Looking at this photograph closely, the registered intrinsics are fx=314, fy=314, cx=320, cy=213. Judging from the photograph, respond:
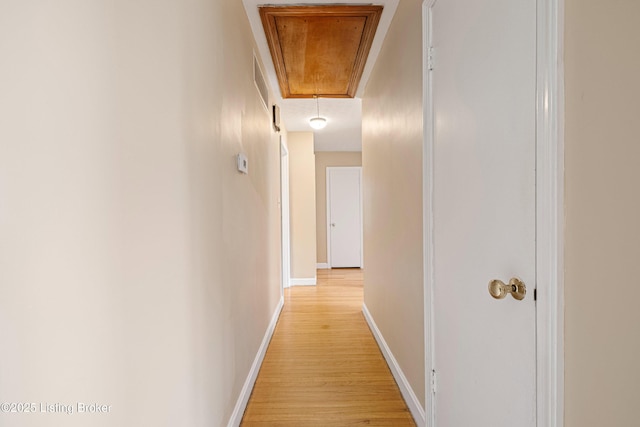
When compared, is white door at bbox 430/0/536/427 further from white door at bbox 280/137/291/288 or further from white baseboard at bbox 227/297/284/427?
white door at bbox 280/137/291/288

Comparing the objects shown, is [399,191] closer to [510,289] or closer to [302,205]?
[510,289]

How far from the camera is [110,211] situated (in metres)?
0.73

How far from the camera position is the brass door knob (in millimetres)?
803

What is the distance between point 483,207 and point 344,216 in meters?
5.24

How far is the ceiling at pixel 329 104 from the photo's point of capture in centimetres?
202

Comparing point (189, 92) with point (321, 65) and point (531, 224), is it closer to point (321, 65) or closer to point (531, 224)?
point (531, 224)

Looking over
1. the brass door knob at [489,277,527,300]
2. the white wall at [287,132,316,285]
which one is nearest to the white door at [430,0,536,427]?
the brass door knob at [489,277,527,300]

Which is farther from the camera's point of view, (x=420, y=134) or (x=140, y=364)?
(x=420, y=134)

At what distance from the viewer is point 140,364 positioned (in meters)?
0.82

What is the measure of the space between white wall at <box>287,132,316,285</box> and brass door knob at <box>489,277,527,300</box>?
409 centimetres

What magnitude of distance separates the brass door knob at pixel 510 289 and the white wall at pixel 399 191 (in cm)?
74

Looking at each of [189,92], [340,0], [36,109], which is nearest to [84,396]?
[36,109]
